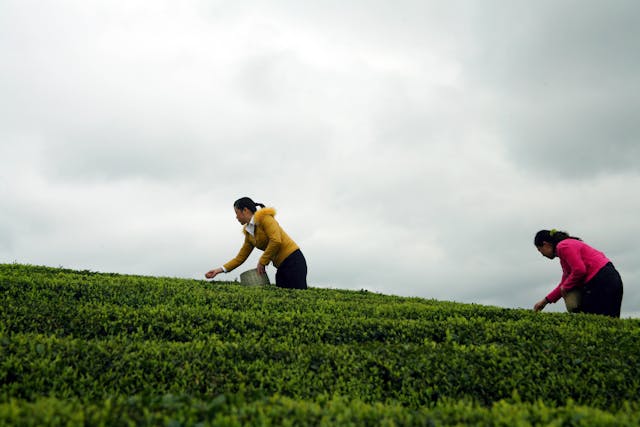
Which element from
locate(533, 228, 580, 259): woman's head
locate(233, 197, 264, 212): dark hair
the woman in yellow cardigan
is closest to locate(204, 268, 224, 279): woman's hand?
the woman in yellow cardigan

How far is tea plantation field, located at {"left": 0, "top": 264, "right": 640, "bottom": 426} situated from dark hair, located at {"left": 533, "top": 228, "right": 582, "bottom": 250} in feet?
5.75

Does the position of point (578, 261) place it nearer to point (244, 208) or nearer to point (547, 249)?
point (547, 249)

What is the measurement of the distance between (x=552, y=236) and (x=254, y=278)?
6.63 metres

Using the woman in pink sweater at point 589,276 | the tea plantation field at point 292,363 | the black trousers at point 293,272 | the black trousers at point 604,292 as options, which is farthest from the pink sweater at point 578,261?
the black trousers at point 293,272

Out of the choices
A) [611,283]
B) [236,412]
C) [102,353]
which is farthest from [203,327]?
[611,283]

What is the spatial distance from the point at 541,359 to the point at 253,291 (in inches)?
226

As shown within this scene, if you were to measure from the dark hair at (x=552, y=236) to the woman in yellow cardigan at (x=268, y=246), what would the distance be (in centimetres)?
516

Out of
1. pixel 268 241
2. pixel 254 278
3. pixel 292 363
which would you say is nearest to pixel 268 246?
pixel 268 241

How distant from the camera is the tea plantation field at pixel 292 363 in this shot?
4.31 meters

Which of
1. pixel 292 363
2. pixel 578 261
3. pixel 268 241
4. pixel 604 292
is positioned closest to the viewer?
pixel 292 363

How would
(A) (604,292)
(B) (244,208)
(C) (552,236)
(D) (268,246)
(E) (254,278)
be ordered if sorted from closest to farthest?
(A) (604,292), (C) (552,236), (D) (268,246), (B) (244,208), (E) (254,278)

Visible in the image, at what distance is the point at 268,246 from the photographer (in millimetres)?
10789

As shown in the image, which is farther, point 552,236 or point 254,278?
point 254,278

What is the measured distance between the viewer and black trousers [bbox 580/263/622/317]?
31.8ft
